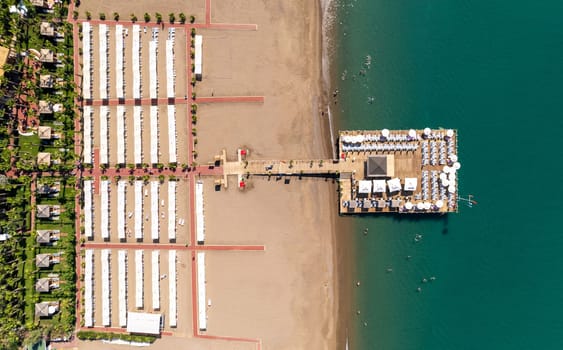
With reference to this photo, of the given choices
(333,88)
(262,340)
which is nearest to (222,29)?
(333,88)

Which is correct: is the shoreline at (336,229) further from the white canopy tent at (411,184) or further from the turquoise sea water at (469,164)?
the white canopy tent at (411,184)

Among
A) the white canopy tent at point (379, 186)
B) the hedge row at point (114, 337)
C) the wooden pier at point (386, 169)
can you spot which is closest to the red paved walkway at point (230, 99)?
the wooden pier at point (386, 169)

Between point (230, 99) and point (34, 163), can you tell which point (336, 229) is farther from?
point (34, 163)

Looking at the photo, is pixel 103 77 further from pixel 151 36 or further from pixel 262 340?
pixel 262 340

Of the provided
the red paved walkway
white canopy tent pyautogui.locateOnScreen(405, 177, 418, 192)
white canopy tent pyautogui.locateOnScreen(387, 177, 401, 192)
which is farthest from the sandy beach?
white canopy tent pyautogui.locateOnScreen(405, 177, 418, 192)

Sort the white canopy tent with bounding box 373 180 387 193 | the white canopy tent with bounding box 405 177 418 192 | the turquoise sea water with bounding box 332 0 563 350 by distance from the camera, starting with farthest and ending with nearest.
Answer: the turquoise sea water with bounding box 332 0 563 350
the white canopy tent with bounding box 373 180 387 193
the white canopy tent with bounding box 405 177 418 192

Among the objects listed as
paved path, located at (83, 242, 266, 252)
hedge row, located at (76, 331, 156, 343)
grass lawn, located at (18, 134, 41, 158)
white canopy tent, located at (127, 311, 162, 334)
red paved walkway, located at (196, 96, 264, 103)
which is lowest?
hedge row, located at (76, 331, 156, 343)

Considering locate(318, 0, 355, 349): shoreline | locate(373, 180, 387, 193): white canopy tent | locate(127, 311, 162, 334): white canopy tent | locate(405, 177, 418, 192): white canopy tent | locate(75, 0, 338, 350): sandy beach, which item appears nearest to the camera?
locate(405, 177, 418, 192): white canopy tent

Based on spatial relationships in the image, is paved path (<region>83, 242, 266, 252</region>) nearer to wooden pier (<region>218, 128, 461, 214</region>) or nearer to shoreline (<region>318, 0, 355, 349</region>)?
wooden pier (<region>218, 128, 461, 214</region>)
